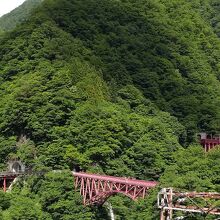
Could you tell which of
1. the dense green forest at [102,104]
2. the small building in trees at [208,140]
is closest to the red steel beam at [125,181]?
the dense green forest at [102,104]

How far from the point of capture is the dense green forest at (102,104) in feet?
223

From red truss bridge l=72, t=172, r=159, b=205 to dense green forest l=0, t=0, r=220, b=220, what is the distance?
1.20 metres

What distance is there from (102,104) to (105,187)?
24904 millimetres

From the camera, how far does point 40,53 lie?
9281 cm

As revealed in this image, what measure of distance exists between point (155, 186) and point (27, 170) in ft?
79.9

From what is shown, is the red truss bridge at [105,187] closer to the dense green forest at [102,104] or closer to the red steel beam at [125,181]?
the red steel beam at [125,181]

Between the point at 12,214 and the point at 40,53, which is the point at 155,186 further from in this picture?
the point at 40,53

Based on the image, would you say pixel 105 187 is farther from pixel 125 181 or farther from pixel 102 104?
pixel 102 104

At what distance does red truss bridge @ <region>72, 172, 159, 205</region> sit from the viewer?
5953cm

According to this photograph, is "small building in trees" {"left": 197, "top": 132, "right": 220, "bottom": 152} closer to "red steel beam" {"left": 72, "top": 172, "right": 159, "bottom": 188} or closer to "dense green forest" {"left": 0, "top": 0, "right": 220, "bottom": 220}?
"dense green forest" {"left": 0, "top": 0, "right": 220, "bottom": 220}

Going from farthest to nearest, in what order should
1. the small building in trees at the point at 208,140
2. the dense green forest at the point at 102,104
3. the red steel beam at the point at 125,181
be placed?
the small building in trees at the point at 208,140 → the dense green forest at the point at 102,104 → the red steel beam at the point at 125,181

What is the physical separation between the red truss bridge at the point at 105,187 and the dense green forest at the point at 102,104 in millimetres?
1200

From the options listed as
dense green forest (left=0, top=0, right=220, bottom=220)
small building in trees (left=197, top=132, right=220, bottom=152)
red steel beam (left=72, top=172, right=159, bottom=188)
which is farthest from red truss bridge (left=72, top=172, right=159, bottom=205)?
small building in trees (left=197, top=132, right=220, bottom=152)

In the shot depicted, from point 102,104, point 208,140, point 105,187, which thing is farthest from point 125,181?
point 208,140
